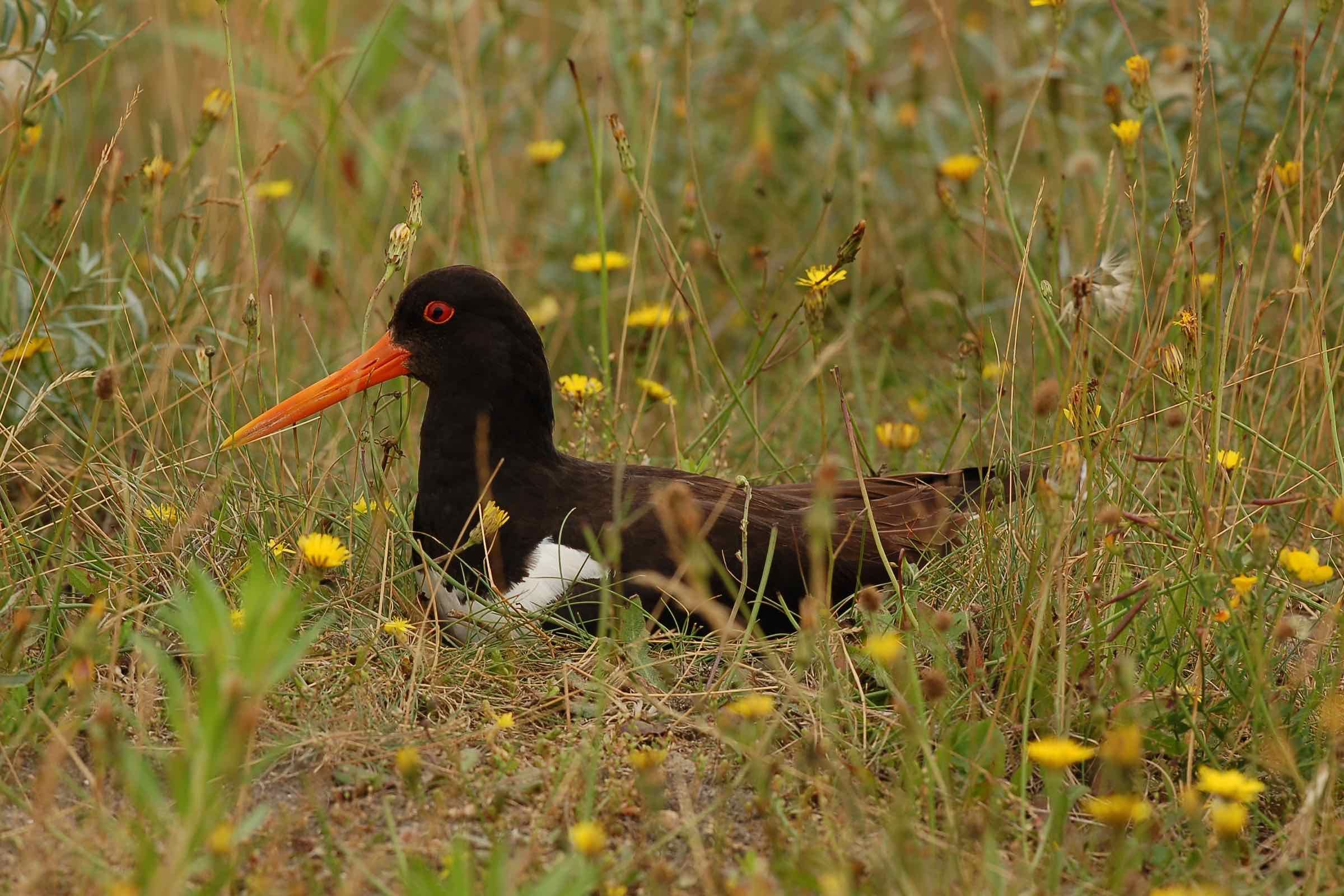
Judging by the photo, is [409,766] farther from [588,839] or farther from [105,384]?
[105,384]

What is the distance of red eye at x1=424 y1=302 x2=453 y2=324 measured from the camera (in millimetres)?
3490

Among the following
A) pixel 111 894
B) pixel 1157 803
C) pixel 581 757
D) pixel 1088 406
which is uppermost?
pixel 1088 406

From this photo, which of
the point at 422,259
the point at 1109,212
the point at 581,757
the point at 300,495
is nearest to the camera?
the point at 581,757

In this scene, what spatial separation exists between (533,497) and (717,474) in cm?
66

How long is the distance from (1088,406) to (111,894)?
1945 millimetres

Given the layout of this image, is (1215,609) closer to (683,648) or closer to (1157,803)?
(1157,803)

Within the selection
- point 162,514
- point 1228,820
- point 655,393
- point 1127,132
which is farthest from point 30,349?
point 1228,820

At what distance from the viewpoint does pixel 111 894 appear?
2059 millimetres

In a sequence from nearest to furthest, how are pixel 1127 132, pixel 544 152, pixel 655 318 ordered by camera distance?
1. pixel 1127 132
2. pixel 655 318
3. pixel 544 152

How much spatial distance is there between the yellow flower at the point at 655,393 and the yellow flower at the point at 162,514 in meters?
1.18

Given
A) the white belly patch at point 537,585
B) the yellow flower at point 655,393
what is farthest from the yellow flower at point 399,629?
the yellow flower at point 655,393

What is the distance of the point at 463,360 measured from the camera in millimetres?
3514

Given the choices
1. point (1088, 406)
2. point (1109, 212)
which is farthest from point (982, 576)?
point (1109, 212)

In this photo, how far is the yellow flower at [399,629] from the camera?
9.71 feet
